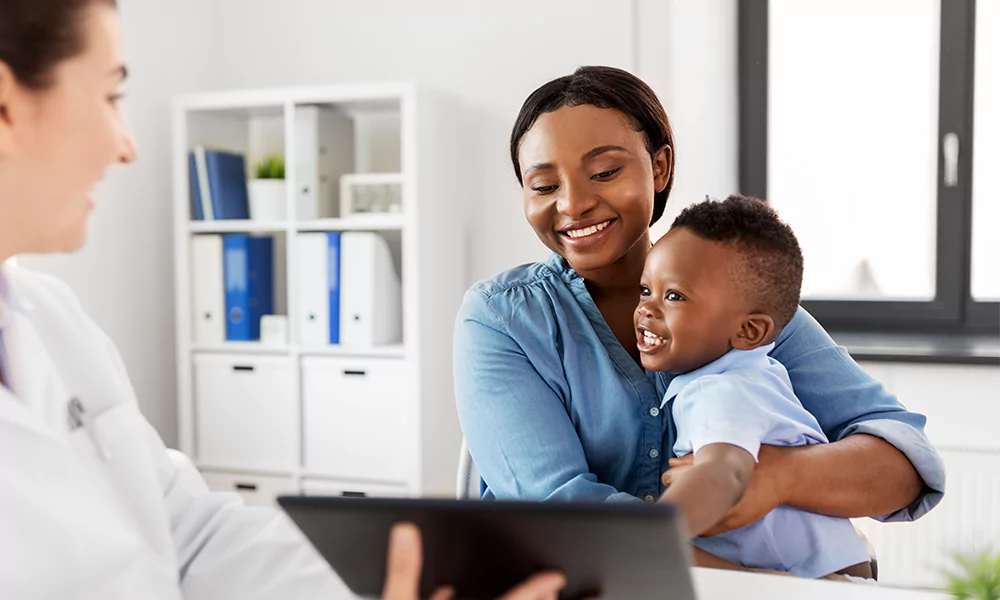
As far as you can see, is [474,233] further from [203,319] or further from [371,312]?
[203,319]

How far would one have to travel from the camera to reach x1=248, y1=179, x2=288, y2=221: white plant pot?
3246mm

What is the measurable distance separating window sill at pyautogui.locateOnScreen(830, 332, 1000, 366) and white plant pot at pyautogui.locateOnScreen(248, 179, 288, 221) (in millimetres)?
1950

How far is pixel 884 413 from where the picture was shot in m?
1.33

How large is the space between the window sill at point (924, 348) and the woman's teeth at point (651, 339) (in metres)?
1.63

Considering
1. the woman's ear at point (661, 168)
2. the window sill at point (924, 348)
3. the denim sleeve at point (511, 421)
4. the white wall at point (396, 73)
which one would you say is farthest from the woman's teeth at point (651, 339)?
the white wall at point (396, 73)

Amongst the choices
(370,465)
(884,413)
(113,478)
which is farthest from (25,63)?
(370,465)

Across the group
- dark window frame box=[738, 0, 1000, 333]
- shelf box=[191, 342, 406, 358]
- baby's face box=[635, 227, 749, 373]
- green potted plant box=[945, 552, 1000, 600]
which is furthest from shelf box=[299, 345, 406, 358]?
green potted plant box=[945, 552, 1000, 600]

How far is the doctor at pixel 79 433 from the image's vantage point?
831 mm

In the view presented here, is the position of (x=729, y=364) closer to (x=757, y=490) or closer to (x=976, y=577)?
(x=757, y=490)

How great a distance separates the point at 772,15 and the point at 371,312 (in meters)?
1.78

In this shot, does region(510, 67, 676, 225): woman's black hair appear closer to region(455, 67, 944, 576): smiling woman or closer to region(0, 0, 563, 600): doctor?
region(455, 67, 944, 576): smiling woman

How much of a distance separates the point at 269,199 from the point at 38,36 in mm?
2475

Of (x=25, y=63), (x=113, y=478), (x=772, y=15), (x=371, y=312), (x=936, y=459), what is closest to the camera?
(x=25, y=63)

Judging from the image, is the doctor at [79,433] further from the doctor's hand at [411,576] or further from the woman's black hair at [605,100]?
the woman's black hair at [605,100]
